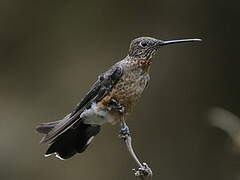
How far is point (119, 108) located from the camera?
2.52 metres

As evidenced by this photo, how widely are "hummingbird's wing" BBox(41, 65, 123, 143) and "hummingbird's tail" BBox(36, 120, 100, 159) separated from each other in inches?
2.3

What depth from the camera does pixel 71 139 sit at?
2812 mm

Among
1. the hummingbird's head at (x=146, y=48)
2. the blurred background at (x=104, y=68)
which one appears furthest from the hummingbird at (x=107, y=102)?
the blurred background at (x=104, y=68)

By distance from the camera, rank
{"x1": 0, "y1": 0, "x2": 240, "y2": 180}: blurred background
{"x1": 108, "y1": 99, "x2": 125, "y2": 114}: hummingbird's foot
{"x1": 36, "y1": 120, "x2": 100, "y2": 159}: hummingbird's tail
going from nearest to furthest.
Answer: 1. {"x1": 108, "y1": 99, "x2": 125, "y2": 114}: hummingbird's foot
2. {"x1": 36, "y1": 120, "x2": 100, "y2": 159}: hummingbird's tail
3. {"x1": 0, "y1": 0, "x2": 240, "y2": 180}: blurred background

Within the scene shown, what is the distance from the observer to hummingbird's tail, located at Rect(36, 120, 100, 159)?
2.78 m

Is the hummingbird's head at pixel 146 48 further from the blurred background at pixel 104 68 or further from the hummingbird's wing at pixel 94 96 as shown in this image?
the blurred background at pixel 104 68

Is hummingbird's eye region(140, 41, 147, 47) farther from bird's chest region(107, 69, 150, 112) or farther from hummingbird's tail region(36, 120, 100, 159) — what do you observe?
hummingbird's tail region(36, 120, 100, 159)

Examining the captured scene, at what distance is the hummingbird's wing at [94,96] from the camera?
8.66 feet

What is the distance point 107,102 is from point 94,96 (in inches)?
3.9

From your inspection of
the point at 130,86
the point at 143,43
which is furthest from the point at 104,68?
the point at 130,86

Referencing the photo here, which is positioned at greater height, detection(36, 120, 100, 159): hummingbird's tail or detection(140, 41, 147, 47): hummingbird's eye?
detection(140, 41, 147, 47): hummingbird's eye

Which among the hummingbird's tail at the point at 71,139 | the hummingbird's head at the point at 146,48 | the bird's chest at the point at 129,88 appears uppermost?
the hummingbird's head at the point at 146,48

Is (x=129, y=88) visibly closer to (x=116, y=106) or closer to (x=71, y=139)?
(x=116, y=106)

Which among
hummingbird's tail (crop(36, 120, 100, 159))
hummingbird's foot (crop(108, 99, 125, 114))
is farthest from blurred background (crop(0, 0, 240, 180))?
hummingbird's foot (crop(108, 99, 125, 114))
